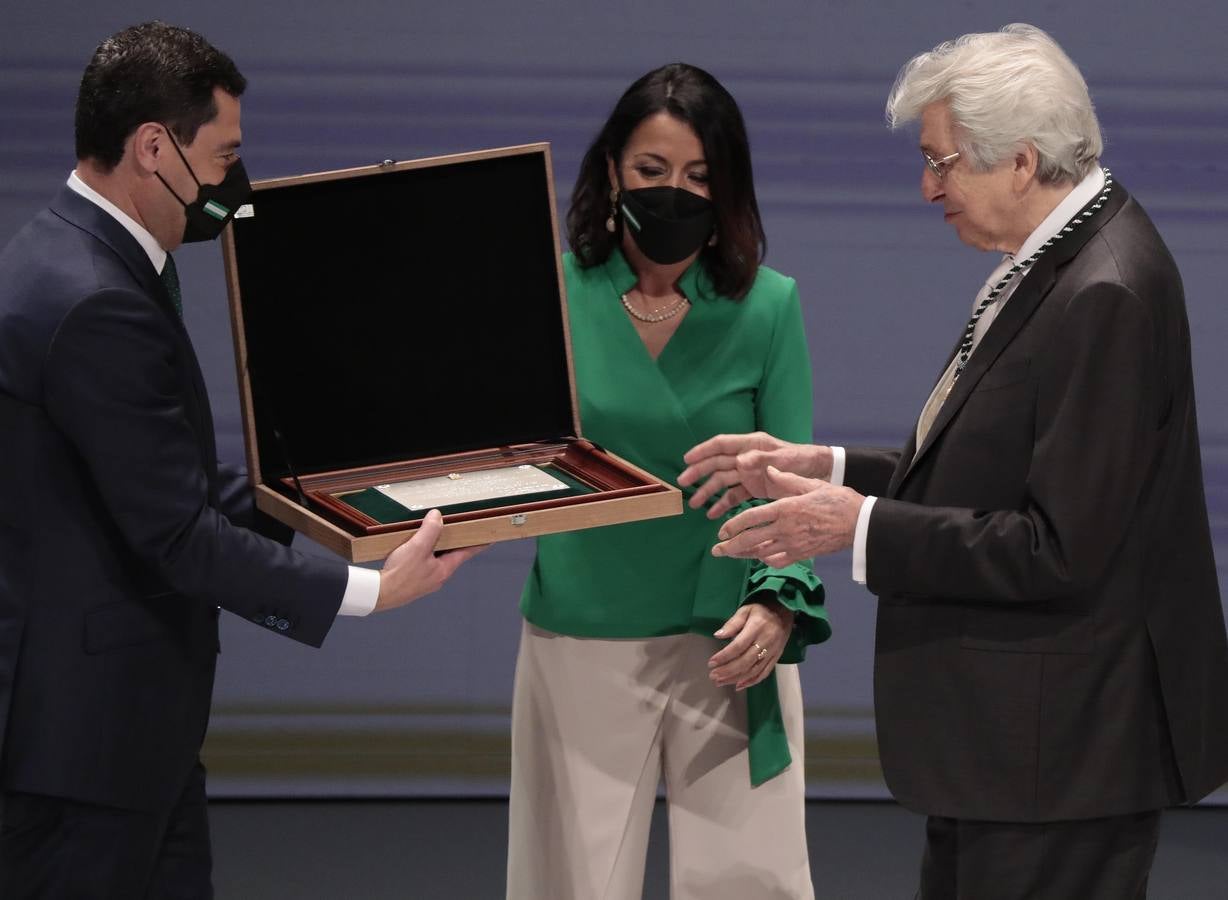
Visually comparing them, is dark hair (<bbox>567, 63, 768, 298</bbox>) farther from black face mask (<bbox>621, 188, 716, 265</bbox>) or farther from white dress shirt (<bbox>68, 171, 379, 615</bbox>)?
white dress shirt (<bbox>68, 171, 379, 615</bbox>)

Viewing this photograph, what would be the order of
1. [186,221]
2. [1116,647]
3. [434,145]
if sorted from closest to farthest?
1. [1116,647]
2. [186,221]
3. [434,145]

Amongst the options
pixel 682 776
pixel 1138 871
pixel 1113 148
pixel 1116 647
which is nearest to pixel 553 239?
pixel 682 776

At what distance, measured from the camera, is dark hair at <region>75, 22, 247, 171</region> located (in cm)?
220

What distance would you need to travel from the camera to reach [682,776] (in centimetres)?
265

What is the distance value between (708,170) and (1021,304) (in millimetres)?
639

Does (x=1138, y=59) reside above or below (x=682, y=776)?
above

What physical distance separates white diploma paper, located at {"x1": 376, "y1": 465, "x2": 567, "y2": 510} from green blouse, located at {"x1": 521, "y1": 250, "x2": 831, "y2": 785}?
14 centimetres

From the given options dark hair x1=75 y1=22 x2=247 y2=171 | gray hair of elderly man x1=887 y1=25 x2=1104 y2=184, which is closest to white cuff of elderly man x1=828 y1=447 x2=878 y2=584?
gray hair of elderly man x1=887 y1=25 x2=1104 y2=184

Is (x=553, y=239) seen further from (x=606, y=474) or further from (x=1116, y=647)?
(x=1116, y=647)

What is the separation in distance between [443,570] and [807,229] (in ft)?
7.24

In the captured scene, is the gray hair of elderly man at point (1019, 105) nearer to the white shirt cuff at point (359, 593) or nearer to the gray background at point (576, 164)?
the white shirt cuff at point (359, 593)

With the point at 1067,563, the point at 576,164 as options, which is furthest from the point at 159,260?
the point at 576,164

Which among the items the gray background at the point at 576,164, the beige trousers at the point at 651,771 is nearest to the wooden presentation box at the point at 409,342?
the beige trousers at the point at 651,771

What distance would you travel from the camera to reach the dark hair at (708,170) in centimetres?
254
